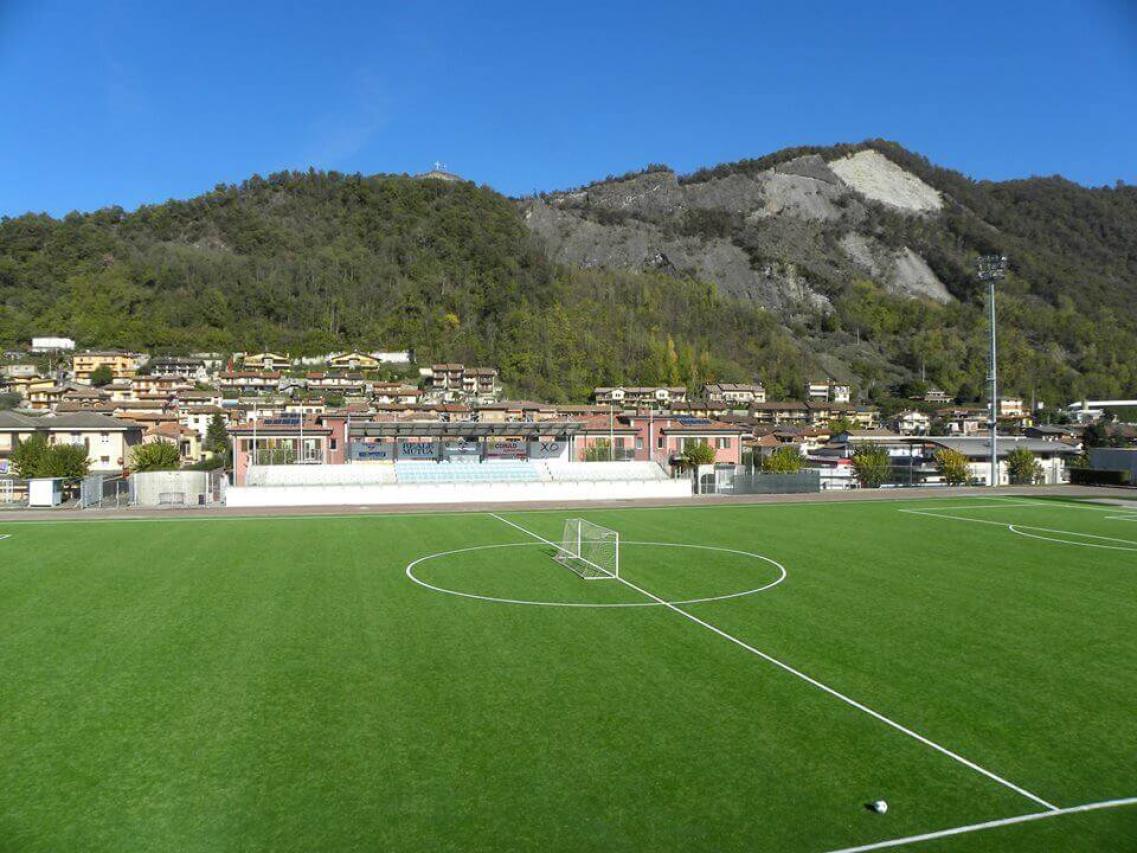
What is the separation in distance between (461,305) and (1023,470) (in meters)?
113

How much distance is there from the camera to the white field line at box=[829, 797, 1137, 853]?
600 cm

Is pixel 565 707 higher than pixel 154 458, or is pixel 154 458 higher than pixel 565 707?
pixel 154 458

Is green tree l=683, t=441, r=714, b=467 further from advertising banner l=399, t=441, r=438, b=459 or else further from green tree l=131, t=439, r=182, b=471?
green tree l=131, t=439, r=182, b=471

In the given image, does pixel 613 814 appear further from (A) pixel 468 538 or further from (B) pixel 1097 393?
(B) pixel 1097 393

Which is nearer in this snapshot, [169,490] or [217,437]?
[169,490]

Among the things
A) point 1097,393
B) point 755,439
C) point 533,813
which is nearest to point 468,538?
point 533,813

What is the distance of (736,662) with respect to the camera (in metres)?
10.6

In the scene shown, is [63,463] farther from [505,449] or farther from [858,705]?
[858,705]

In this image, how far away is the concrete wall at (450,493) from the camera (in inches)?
1353

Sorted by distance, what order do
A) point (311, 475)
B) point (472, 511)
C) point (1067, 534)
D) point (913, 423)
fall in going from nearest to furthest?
point (1067, 534) < point (472, 511) < point (311, 475) < point (913, 423)

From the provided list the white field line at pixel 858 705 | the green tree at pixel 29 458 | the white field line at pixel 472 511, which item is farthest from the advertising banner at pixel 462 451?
the white field line at pixel 858 705

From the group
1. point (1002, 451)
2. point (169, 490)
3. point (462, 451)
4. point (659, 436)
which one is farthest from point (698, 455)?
point (169, 490)

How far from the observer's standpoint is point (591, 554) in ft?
65.1

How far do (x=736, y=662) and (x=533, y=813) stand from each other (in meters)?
4.89
